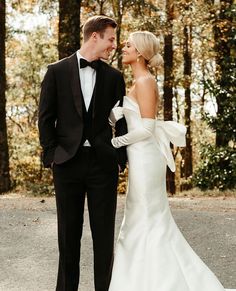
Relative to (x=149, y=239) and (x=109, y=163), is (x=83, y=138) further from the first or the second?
(x=149, y=239)

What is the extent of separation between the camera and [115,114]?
437cm

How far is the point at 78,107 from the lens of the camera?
13.9 feet

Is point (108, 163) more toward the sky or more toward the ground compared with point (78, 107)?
more toward the ground

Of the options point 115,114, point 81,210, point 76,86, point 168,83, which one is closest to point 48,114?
point 76,86

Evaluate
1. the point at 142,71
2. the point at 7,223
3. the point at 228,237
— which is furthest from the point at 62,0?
the point at 142,71

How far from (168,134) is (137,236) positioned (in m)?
0.90

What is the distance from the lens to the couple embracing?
427cm

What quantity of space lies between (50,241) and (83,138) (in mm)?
3096

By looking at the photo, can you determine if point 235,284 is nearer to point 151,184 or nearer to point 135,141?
point 151,184

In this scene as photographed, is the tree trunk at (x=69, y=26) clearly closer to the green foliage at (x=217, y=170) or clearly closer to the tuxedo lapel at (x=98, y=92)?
the green foliage at (x=217, y=170)

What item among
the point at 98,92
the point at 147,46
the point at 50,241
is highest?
the point at 147,46

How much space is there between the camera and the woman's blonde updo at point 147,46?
444cm

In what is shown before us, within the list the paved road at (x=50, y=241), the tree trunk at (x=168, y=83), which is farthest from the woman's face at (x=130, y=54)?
the tree trunk at (x=168, y=83)

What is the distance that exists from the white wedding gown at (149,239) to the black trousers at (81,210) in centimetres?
14
